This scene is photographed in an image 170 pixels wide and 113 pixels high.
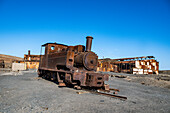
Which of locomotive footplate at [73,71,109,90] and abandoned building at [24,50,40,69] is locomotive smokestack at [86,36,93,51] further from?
abandoned building at [24,50,40,69]

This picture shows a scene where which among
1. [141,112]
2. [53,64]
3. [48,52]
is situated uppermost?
[48,52]

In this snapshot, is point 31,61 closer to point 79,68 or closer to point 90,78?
point 79,68

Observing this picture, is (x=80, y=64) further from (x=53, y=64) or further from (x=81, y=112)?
(x=81, y=112)

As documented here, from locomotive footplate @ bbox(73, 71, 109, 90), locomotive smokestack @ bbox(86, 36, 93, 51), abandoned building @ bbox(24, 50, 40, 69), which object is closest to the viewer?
locomotive footplate @ bbox(73, 71, 109, 90)

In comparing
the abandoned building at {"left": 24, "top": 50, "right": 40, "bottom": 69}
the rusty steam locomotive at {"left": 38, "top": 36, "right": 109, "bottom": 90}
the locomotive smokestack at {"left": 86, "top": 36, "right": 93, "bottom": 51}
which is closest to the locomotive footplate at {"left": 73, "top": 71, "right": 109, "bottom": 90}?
the rusty steam locomotive at {"left": 38, "top": 36, "right": 109, "bottom": 90}

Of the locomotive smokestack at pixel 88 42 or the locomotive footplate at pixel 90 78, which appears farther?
the locomotive smokestack at pixel 88 42

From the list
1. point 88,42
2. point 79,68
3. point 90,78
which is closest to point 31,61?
point 79,68

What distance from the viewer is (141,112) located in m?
3.89

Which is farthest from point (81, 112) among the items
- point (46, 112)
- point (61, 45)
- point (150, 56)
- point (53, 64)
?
point (150, 56)

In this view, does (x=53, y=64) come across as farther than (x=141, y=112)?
Yes

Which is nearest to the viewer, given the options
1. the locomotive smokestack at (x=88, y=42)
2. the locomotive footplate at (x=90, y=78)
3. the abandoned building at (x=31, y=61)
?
the locomotive footplate at (x=90, y=78)

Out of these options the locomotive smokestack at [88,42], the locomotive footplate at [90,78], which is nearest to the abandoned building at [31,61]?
the locomotive smokestack at [88,42]

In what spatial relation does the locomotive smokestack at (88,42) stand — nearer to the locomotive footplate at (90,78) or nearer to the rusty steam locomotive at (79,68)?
the rusty steam locomotive at (79,68)

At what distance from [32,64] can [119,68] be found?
23.5m
